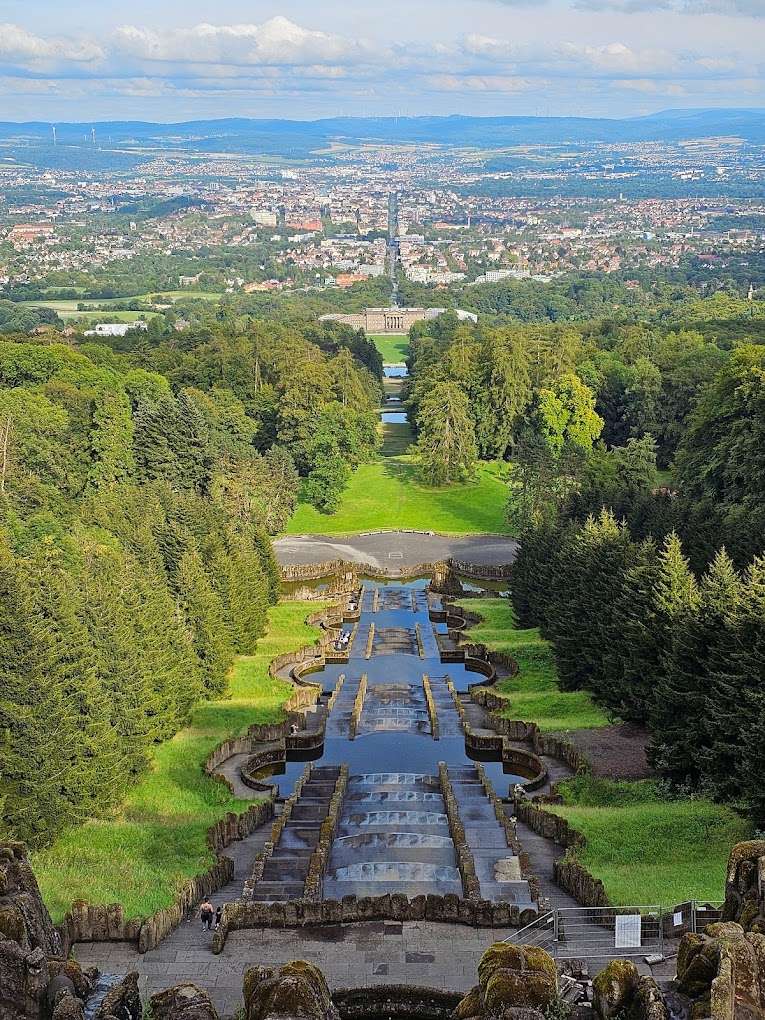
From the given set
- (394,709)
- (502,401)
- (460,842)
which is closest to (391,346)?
(502,401)

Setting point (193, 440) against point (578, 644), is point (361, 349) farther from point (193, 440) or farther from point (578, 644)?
point (578, 644)

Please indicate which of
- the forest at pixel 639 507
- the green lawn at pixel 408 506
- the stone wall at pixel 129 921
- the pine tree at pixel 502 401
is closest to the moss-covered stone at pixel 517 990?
the stone wall at pixel 129 921

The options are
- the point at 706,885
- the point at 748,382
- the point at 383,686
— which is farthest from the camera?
the point at 748,382

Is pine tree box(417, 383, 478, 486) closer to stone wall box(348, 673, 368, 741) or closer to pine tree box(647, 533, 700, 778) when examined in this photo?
stone wall box(348, 673, 368, 741)

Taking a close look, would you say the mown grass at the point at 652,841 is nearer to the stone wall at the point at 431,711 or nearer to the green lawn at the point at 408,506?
the stone wall at the point at 431,711

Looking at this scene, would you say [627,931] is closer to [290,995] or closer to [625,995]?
[625,995]

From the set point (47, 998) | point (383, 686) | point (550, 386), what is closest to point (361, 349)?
point (550, 386)

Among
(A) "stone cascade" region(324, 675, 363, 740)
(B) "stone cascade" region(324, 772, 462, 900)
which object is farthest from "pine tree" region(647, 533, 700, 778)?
(A) "stone cascade" region(324, 675, 363, 740)
